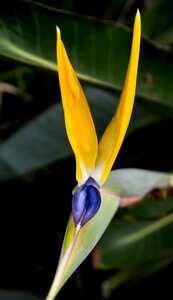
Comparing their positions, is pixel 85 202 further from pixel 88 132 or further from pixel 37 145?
pixel 37 145

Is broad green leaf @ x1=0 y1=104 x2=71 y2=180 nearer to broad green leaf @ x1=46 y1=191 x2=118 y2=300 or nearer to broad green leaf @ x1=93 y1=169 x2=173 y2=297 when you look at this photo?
broad green leaf @ x1=93 y1=169 x2=173 y2=297

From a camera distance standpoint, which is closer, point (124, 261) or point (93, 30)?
point (93, 30)

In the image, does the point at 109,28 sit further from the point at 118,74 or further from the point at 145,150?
the point at 145,150

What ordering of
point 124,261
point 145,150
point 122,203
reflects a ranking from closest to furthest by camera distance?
point 122,203, point 124,261, point 145,150

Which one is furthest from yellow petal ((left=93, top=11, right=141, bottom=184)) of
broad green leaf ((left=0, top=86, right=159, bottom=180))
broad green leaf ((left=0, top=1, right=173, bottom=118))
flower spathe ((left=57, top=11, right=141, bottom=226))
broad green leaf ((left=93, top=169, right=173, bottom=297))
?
broad green leaf ((left=0, top=86, right=159, bottom=180))

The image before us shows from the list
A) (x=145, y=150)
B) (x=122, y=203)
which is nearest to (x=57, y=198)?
(x=145, y=150)

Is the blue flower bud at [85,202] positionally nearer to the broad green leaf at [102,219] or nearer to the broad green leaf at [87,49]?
the broad green leaf at [102,219]

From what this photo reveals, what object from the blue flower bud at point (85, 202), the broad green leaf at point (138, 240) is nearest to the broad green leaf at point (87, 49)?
the broad green leaf at point (138, 240)
